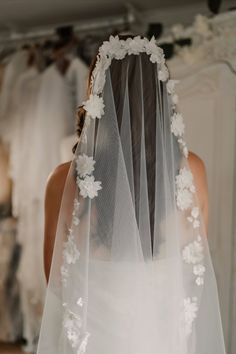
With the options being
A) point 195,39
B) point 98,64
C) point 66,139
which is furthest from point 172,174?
point 66,139

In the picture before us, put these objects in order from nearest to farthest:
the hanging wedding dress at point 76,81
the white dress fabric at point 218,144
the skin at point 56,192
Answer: the skin at point 56,192 → the white dress fabric at point 218,144 → the hanging wedding dress at point 76,81

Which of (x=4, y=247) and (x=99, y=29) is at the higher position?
(x=99, y=29)

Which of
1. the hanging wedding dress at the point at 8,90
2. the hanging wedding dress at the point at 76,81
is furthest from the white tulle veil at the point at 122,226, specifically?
the hanging wedding dress at the point at 8,90

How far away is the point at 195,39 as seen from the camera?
5.97ft

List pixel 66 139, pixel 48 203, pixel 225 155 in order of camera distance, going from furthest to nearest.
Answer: pixel 66 139
pixel 225 155
pixel 48 203

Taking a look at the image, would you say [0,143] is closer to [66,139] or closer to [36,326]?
[66,139]

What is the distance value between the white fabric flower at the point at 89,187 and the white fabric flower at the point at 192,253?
27 centimetres

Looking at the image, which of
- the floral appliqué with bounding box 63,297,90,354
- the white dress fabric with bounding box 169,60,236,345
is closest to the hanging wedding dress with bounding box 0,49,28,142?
the white dress fabric with bounding box 169,60,236,345

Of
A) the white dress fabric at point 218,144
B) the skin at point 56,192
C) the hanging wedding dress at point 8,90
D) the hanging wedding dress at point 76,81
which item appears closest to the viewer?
the skin at point 56,192

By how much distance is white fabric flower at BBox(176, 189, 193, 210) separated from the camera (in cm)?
106

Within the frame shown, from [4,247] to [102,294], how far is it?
4.70 feet

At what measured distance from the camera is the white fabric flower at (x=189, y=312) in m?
1.08

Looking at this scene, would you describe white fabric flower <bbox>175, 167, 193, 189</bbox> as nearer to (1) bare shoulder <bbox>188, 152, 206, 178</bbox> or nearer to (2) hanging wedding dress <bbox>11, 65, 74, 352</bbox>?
(1) bare shoulder <bbox>188, 152, 206, 178</bbox>

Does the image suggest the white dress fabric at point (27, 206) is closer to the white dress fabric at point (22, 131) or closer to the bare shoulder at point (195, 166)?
the white dress fabric at point (22, 131)
